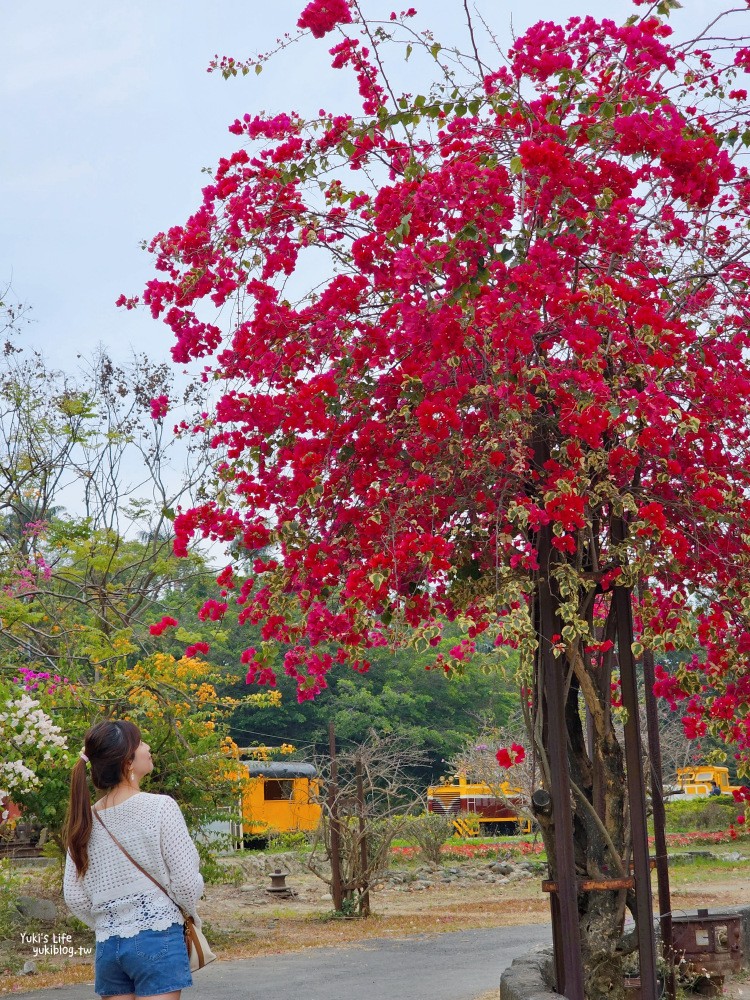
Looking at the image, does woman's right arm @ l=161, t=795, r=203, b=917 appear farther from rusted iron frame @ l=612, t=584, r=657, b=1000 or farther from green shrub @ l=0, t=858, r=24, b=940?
green shrub @ l=0, t=858, r=24, b=940

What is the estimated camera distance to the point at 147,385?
543 inches

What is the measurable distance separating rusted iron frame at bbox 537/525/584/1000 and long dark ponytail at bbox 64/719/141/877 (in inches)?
86.1

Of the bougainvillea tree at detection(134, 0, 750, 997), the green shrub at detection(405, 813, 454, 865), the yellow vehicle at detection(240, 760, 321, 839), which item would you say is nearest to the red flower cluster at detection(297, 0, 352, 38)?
the bougainvillea tree at detection(134, 0, 750, 997)

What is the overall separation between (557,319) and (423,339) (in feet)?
1.96

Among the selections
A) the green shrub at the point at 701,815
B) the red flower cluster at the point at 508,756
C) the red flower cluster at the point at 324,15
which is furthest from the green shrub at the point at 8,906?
the green shrub at the point at 701,815

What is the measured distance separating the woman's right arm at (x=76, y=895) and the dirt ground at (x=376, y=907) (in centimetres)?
482

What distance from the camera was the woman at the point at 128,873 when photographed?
10.3 feet

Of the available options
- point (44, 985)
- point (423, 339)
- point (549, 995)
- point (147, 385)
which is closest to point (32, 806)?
point (44, 985)

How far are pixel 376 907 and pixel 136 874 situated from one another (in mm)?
14094

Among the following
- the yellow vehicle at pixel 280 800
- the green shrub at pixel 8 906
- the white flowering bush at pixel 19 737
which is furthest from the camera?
the yellow vehicle at pixel 280 800

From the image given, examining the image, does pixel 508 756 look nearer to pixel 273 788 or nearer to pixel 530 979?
pixel 530 979

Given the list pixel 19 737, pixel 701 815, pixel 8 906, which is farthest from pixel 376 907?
pixel 701 815

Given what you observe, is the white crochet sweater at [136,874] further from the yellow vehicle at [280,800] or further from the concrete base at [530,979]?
the yellow vehicle at [280,800]

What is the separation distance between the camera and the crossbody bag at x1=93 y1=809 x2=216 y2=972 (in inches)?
127
